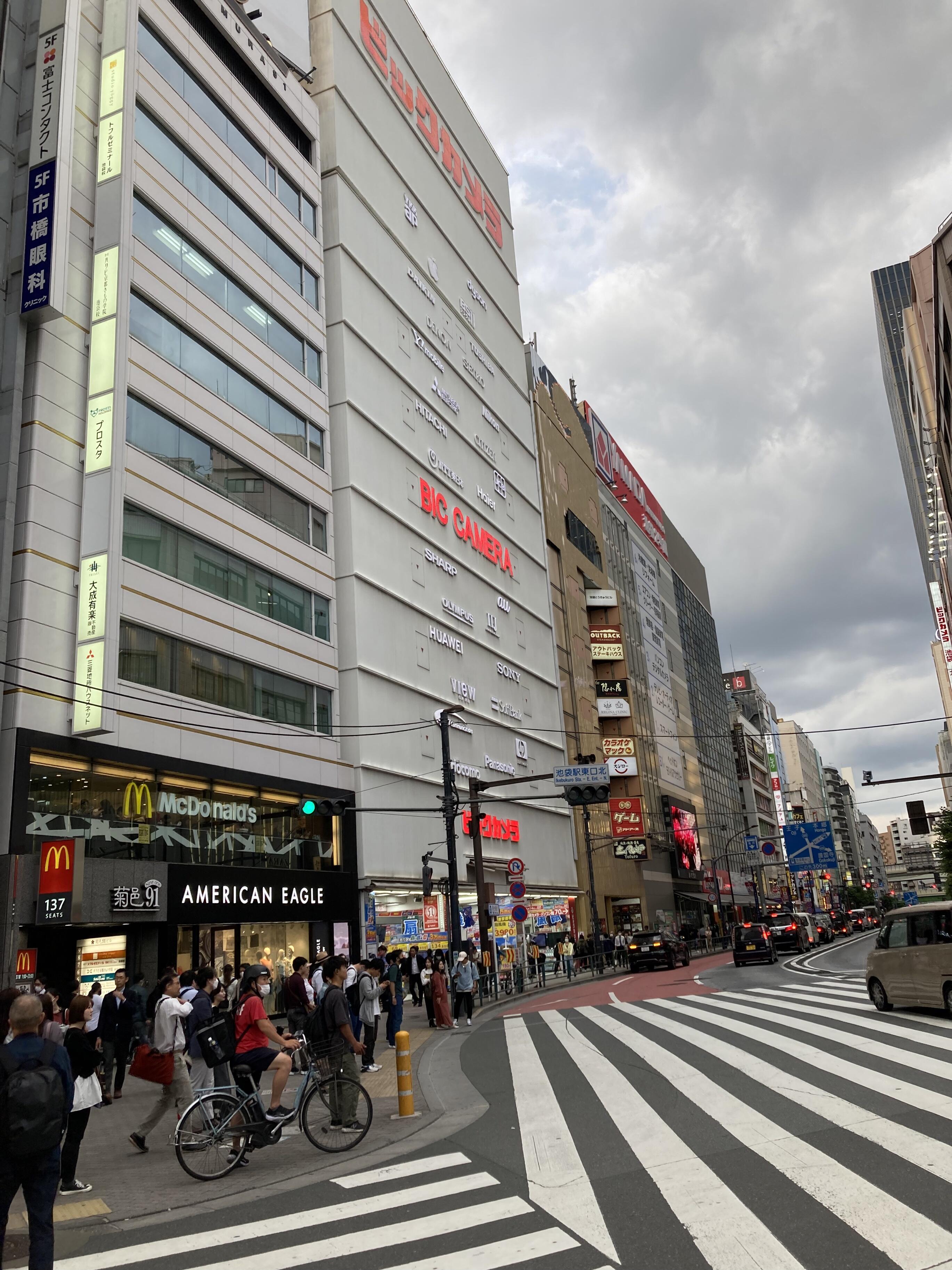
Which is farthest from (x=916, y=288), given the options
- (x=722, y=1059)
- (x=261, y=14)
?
(x=722, y=1059)

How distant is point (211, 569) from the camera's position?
3020cm

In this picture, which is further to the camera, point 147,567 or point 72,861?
point 147,567

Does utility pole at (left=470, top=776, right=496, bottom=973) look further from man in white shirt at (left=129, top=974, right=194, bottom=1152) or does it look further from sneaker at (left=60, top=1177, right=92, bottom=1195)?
sneaker at (left=60, top=1177, right=92, bottom=1195)

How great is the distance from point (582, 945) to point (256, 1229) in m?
42.1

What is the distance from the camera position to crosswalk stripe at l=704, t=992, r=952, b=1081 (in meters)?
11.6

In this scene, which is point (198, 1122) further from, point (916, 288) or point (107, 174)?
point (916, 288)

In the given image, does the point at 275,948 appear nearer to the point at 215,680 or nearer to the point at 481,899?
the point at 481,899

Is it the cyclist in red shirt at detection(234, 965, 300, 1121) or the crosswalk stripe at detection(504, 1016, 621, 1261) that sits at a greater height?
the cyclist in red shirt at detection(234, 965, 300, 1121)

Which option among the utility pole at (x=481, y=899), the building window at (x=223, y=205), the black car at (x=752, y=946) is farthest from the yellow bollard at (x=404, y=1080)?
the black car at (x=752, y=946)

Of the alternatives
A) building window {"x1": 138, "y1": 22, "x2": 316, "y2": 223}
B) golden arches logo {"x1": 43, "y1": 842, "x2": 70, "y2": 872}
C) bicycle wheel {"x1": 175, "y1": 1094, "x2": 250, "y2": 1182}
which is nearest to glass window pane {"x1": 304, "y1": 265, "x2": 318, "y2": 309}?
building window {"x1": 138, "y1": 22, "x2": 316, "y2": 223}

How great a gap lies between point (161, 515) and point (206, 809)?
27.9ft

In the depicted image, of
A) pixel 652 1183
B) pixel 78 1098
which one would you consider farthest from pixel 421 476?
pixel 652 1183

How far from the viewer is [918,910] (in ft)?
54.3

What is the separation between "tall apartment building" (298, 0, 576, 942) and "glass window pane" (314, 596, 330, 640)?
3.17 ft
